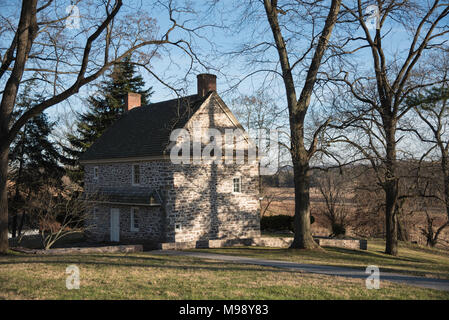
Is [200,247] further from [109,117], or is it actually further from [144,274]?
[109,117]

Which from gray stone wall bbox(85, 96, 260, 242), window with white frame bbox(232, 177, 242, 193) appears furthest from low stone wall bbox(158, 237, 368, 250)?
window with white frame bbox(232, 177, 242, 193)

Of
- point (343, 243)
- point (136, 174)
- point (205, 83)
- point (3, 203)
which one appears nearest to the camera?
point (3, 203)

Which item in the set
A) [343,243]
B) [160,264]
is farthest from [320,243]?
[160,264]

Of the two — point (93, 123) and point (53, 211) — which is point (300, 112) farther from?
point (93, 123)

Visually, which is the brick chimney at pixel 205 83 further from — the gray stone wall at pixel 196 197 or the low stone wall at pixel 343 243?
the low stone wall at pixel 343 243

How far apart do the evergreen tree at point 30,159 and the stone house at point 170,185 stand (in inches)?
397

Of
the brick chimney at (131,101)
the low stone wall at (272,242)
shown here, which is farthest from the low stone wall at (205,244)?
the brick chimney at (131,101)

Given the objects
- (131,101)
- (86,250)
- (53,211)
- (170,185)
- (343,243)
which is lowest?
(343,243)

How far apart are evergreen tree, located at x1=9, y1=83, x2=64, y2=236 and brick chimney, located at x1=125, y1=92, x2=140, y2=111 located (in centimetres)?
890

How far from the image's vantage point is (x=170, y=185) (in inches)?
823

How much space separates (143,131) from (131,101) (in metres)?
6.31

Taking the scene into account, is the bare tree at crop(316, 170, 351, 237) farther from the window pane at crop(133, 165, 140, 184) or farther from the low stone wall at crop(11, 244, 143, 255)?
the low stone wall at crop(11, 244, 143, 255)

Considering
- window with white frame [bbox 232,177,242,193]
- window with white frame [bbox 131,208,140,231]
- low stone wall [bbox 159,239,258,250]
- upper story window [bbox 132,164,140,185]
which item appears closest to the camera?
low stone wall [bbox 159,239,258,250]

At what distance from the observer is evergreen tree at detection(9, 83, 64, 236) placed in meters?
33.0
